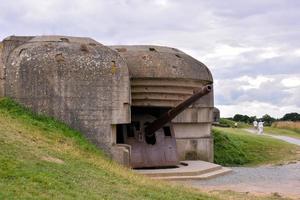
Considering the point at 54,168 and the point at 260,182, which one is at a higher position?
the point at 54,168

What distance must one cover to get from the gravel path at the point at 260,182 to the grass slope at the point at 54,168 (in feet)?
6.99

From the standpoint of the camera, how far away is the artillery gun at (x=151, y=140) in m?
15.7

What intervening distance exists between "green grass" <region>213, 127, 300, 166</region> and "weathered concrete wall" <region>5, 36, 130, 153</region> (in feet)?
27.7

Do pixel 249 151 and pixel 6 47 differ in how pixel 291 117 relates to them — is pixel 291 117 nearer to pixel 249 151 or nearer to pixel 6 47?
pixel 249 151

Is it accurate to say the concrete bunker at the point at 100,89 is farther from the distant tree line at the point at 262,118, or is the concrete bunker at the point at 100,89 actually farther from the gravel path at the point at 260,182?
the distant tree line at the point at 262,118

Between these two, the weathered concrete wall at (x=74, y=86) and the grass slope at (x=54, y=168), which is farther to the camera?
the weathered concrete wall at (x=74, y=86)

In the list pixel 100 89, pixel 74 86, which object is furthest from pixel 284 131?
pixel 74 86

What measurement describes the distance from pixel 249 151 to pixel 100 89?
11.2 m

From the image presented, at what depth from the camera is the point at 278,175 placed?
15586 mm

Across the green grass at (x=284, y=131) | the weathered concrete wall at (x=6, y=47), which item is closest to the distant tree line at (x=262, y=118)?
the green grass at (x=284, y=131)

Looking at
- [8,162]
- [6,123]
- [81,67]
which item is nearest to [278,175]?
[81,67]

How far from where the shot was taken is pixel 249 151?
2408cm

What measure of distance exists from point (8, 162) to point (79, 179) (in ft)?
3.65

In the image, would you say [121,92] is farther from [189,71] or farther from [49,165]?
[49,165]
